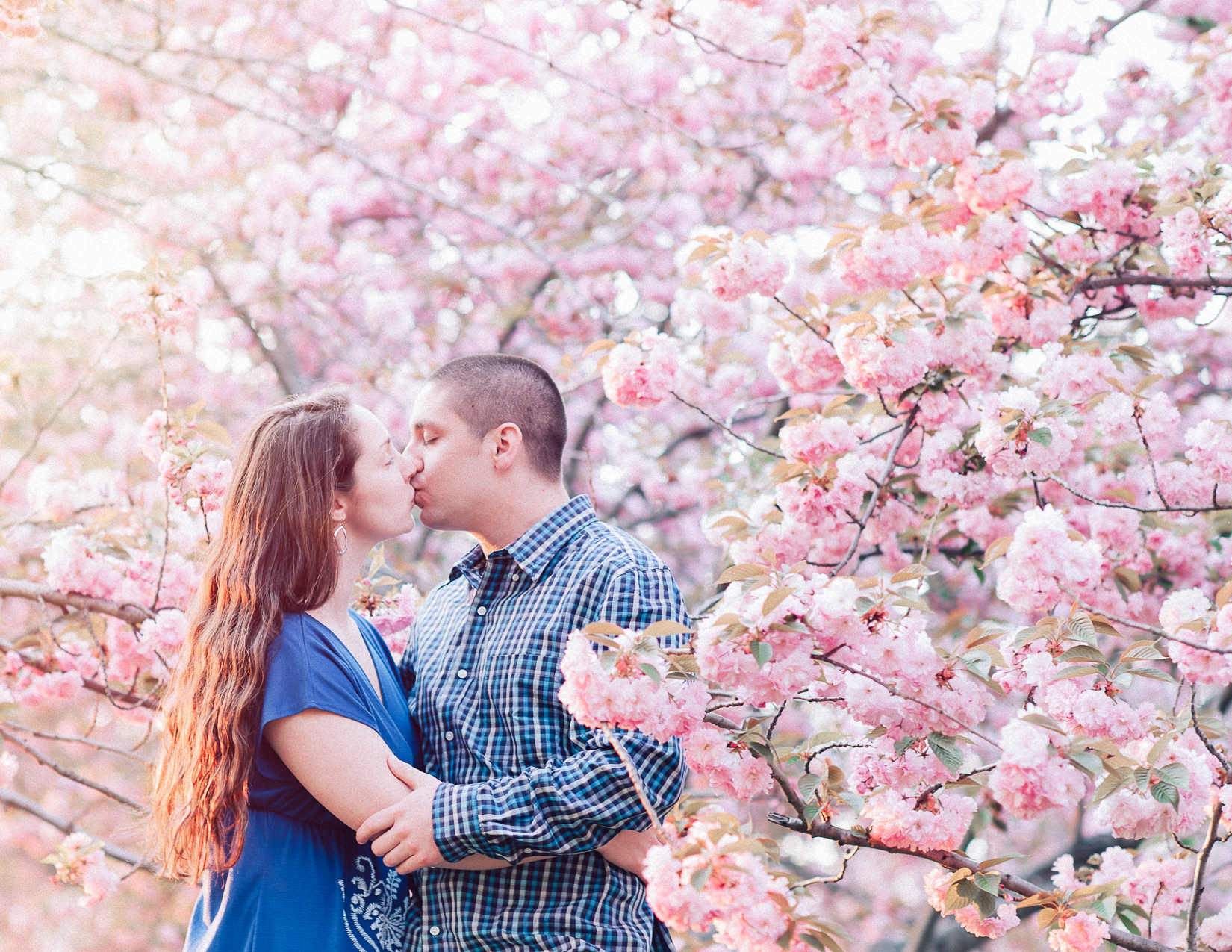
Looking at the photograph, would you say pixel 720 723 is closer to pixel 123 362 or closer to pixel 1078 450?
pixel 1078 450

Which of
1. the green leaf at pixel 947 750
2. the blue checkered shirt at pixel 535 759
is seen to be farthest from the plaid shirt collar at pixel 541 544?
the green leaf at pixel 947 750

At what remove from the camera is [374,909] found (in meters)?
1.75

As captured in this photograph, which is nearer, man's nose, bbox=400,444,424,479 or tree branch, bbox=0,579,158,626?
man's nose, bbox=400,444,424,479

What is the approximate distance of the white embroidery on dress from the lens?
1.71 m

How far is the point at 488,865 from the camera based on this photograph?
169cm

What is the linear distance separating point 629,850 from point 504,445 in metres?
0.80

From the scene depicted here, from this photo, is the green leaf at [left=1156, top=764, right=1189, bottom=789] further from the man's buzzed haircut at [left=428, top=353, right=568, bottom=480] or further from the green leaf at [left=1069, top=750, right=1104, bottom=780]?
the man's buzzed haircut at [left=428, top=353, right=568, bottom=480]

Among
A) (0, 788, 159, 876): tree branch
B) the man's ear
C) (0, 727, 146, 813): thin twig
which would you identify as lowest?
(0, 788, 159, 876): tree branch

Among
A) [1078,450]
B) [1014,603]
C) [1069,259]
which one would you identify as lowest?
[1014,603]

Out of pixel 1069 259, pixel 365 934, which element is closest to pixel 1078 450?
pixel 1069 259

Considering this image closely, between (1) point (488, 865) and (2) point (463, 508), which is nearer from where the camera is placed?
(1) point (488, 865)

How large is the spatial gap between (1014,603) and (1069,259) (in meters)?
1.33

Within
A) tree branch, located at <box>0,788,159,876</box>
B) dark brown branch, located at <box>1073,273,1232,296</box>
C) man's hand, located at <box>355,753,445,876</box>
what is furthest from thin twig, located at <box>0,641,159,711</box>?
dark brown branch, located at <box>1073,273,1232,296</box>

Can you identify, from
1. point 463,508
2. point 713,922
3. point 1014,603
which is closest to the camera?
point 713,922
